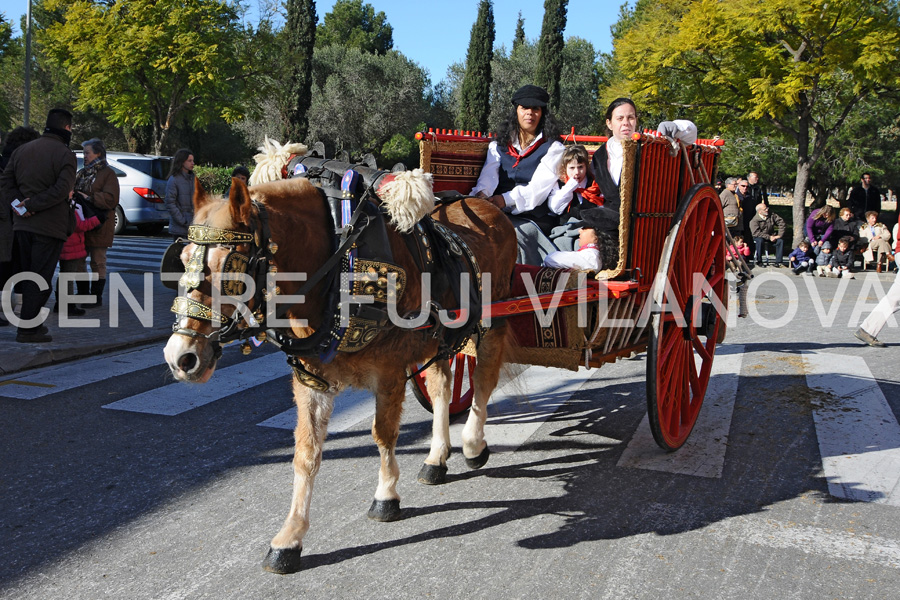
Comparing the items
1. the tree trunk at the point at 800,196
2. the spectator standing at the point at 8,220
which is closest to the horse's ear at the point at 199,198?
the spectator standing at the point at 8,220

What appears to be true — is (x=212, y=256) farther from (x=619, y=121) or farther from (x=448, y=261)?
(x=619, y=121)

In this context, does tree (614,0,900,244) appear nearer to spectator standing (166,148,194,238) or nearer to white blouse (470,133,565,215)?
spectator standing (166,148,194,238)

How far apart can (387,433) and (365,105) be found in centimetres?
3784

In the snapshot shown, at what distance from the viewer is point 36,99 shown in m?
40.6

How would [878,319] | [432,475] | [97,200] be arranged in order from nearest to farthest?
[432,475], [878,319], [97,200]

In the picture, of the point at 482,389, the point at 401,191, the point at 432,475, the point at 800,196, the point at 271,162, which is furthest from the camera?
the point at 800,196

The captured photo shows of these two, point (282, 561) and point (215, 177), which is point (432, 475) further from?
point (215, 177)

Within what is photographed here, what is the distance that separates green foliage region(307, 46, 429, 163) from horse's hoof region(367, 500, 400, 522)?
35.5 m

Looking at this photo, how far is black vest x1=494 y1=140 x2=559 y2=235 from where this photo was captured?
16.7 feet

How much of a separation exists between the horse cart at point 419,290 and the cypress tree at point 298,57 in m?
24.2

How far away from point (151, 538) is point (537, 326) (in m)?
2.46

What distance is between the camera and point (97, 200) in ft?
29.0

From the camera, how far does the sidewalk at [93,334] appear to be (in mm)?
6648

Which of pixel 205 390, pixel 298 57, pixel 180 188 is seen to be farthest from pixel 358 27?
pixel 205 390
